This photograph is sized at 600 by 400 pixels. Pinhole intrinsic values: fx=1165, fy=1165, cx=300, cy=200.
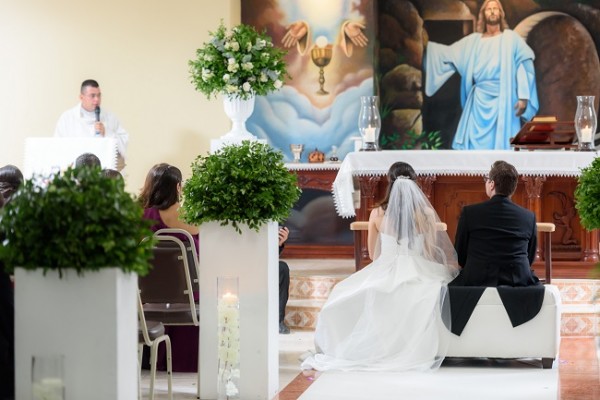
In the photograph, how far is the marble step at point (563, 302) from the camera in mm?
9094

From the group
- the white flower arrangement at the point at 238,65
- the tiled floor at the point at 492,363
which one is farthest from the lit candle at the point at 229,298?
the white flower arrangement at the point at 238,65

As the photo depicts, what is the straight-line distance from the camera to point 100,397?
4191mm

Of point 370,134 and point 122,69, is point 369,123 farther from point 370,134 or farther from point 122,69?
point 122,69

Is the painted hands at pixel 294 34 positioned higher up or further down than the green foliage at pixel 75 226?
higher up

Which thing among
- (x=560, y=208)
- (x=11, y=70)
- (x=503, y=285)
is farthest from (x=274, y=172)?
(x=11, y=70)

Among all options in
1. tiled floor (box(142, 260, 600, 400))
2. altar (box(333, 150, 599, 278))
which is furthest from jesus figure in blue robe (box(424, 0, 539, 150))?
altar (box(333, 150, 599, 278))

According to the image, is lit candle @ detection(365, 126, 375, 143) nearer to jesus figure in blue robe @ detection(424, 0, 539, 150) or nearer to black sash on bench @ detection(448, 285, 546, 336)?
black sash on bench @ detection(448, 285, 546, 336)

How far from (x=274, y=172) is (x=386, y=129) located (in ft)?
25.0

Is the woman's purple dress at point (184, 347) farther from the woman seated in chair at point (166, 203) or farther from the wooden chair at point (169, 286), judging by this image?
the wooden chair at point (169, 286)

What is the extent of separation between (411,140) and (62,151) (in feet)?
14.6

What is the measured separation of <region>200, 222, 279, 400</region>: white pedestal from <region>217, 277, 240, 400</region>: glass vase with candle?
0.14 ft

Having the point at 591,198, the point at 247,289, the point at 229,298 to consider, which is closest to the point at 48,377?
the point at 229,298

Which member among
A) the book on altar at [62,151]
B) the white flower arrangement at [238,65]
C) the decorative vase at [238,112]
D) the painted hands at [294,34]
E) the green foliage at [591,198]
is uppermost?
the painted hands at [294,34]

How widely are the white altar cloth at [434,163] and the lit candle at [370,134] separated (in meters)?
0.21
